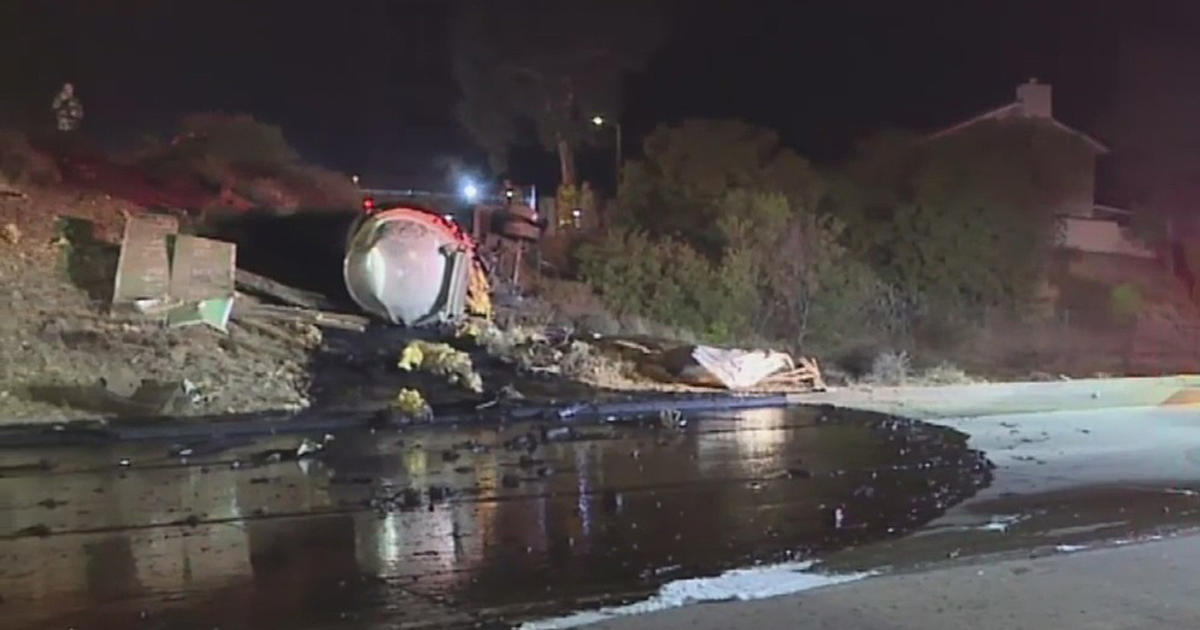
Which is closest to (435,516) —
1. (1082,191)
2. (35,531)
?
(35,531)

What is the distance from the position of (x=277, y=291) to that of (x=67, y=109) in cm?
902

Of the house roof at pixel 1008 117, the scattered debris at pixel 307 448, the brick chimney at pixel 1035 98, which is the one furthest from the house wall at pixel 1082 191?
the scattered debris at pixel 307 448

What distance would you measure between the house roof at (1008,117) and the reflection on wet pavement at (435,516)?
59.7 feet

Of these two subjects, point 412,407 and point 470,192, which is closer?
point 412,407

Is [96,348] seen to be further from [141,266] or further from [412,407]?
[412,407]

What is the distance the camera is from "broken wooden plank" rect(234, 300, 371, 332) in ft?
59.7

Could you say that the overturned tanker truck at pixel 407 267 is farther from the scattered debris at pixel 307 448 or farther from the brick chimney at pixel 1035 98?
the brick chimney at pixel 1035 98

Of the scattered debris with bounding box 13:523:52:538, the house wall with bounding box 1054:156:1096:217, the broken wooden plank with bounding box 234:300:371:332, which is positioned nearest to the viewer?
the scattered debris with bounding box 13:523:52:538

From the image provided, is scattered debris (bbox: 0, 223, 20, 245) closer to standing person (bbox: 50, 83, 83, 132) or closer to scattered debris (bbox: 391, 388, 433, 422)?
scattered debris (bbox: 391, 388, 433, 422)

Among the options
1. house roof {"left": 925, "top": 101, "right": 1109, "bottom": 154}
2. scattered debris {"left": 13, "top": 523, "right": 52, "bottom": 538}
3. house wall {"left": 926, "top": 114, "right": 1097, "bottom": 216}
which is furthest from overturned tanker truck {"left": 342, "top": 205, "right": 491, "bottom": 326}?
house roof {"left": 925, "top": 101, "right": 1109, "bottom": 154}

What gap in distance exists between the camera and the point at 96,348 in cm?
1630

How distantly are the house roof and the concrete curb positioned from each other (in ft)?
39.9

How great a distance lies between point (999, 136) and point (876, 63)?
3512 millimetres

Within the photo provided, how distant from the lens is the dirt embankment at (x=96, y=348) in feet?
49.3
